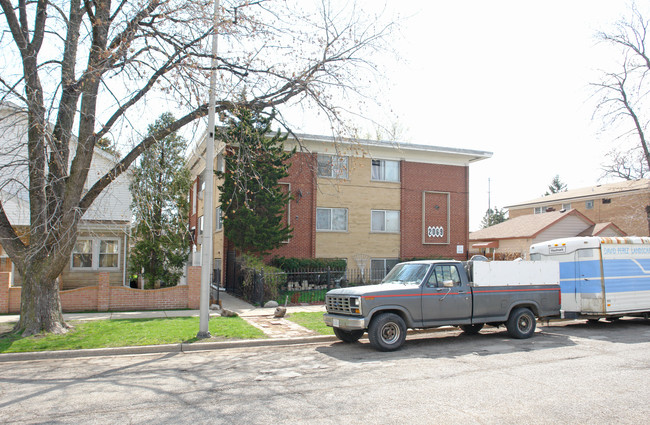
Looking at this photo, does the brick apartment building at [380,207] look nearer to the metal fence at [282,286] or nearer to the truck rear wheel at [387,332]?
the metal fence at [282,286]

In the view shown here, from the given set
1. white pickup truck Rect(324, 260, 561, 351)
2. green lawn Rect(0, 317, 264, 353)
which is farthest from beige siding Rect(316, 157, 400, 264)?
white pickup truck Rect(324, 260, 561, 351)

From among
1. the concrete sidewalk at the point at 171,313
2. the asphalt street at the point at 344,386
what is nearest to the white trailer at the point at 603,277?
the asphalt street at the point at 344,386

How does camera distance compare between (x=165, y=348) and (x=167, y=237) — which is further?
(x=167, y=237)

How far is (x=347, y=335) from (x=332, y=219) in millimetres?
14068

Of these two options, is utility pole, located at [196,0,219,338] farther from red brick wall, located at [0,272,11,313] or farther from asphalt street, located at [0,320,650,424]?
red brick wall, located at [0,272,11,313]

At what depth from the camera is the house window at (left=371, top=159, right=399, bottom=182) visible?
2595cm

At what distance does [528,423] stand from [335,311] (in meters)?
5.53

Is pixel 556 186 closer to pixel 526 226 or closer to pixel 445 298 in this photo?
pixel 526 226

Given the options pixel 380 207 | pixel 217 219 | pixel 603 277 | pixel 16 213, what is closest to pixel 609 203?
pixel 380 207

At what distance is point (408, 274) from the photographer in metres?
11.2

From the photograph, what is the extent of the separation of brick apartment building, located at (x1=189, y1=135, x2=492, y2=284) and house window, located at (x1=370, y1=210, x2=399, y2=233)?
0.17 ft

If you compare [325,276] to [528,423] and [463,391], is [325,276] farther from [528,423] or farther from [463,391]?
[528,423]

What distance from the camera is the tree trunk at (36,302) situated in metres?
10.9

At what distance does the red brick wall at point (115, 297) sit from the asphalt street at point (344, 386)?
5.92 meters
